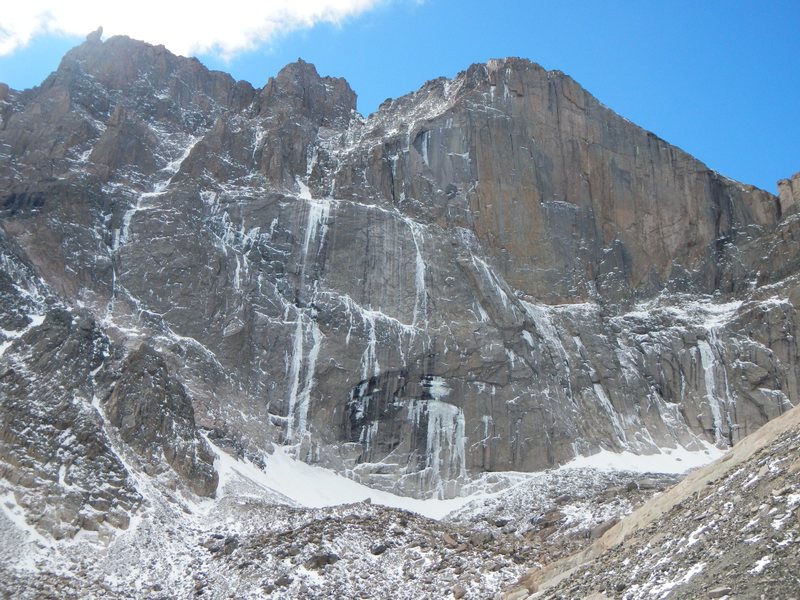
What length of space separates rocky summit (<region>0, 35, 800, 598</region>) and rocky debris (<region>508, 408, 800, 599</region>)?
342 inches

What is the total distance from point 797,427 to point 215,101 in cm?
8397

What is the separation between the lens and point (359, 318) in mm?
76062

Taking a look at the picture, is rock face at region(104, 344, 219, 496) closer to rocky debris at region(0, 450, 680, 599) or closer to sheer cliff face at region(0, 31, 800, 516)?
sheer cliff face at region(0, 31, 800, 516)

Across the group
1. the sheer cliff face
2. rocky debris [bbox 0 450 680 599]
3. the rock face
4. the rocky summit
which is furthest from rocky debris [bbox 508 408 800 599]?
the sheer cliff face

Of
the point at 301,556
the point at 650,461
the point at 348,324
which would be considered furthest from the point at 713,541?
the point at 348,324

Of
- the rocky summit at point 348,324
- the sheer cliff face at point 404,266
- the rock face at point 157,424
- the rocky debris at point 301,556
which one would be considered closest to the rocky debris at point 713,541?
the rocky debris at point 301,556

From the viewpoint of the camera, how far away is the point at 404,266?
80.2 metres

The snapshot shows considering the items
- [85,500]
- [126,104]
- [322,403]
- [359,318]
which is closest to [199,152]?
[126,104]

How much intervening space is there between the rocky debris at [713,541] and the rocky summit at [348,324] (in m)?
8.69

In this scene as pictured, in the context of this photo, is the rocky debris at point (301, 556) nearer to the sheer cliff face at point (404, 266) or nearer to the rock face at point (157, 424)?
the rock face at point (157, 424)

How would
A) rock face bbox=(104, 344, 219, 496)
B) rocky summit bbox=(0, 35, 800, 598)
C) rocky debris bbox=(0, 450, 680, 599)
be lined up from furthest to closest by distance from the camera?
rock face bbox=(104, 344, 219, 496) → rocky summit bbox=(0, 35, 800, 598) → rocky debris bbox=(0, 450, 680, 599)

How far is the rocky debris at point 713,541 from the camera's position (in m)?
19.8

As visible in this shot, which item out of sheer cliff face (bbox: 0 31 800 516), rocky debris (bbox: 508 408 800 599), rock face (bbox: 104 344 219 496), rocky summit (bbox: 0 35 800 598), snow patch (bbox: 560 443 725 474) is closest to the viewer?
rocky debris (bbox: 508 408 800 599)

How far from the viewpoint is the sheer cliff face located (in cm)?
7012
